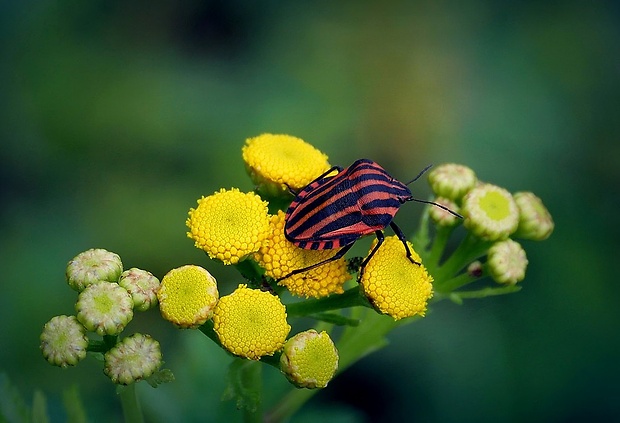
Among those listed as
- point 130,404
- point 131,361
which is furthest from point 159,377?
point 130,404

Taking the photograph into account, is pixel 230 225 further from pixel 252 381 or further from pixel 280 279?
pixel 252 381

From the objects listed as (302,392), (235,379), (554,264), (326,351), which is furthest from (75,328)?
(554,264)

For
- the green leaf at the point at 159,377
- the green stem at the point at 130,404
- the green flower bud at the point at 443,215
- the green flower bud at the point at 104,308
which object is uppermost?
the green flower bud at the point at 443,215

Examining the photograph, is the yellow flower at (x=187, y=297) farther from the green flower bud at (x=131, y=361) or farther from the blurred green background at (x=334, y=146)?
the blurred green background at (x=334, y=146)

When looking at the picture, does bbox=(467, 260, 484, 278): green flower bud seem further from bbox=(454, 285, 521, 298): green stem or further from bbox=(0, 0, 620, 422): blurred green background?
bbox=(0, 0, 620, 422): blurred green background

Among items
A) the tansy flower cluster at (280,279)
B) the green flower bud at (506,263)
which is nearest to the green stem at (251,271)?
the tansy flower cluster at (280,279)

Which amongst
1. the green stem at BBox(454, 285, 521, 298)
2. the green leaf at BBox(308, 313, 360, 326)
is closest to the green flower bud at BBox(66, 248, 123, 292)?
the green leaf at BBox(308, 313, 360, 326)

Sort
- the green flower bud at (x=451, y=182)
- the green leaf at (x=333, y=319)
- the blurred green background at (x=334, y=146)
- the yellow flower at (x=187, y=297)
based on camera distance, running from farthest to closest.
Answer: the blurred green background at (x=334, y=146) → the green flower bud at (x=451, y=182) → the green leaf at (x=333, y=319) → the yellow flower at (x=187, y=297)
